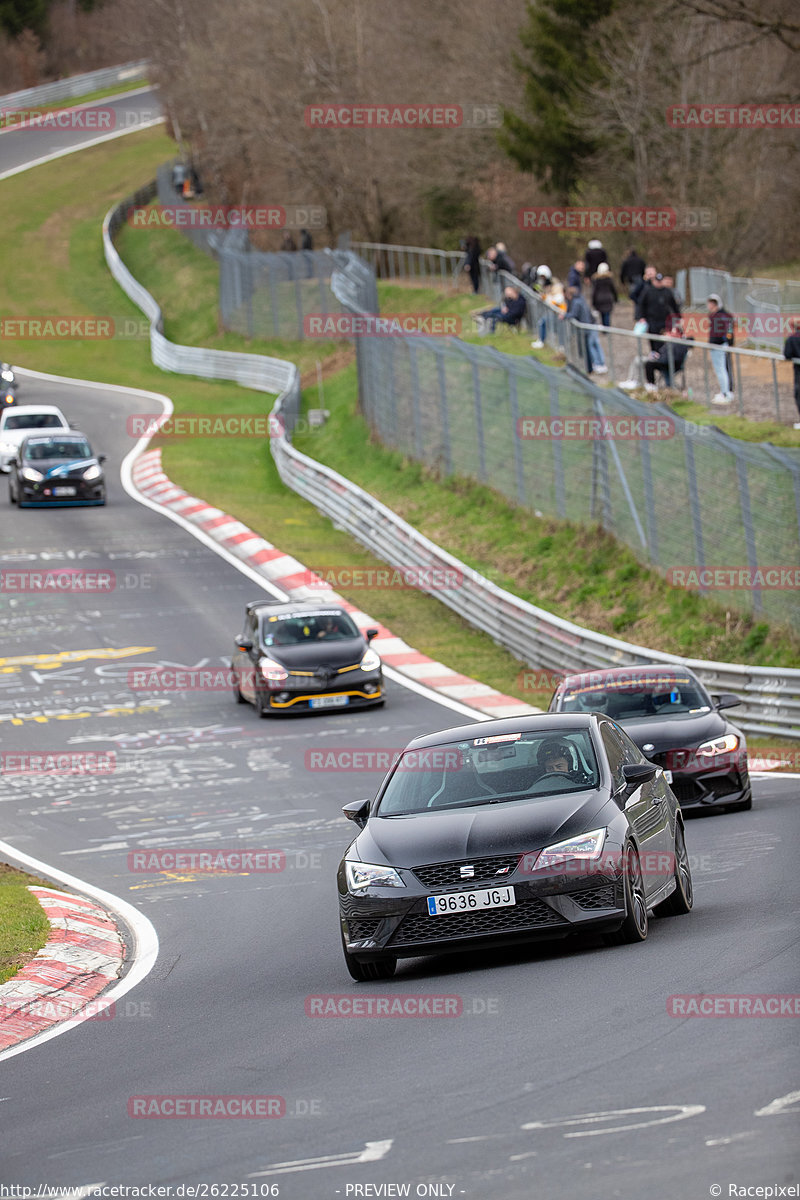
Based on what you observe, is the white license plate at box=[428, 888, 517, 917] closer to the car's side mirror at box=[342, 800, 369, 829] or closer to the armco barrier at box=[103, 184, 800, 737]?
the car's side mirror at box=[342, 800, 369, 829]

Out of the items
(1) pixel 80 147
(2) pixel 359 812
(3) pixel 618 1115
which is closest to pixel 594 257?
(2) pixel 359 812

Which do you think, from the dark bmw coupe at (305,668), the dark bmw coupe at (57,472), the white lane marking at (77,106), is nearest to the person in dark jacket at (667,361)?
the dark bmw coupe at (305,668)

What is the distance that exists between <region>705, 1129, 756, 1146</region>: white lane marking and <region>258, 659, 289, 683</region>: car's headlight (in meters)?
17.8

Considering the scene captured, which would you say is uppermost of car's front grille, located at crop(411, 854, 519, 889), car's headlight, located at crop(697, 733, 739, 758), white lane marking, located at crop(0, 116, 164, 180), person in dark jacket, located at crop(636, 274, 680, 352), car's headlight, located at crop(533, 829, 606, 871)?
white lane marking, located at crop(0, 116, 164, 180)

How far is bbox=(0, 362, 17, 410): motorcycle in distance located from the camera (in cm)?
5159

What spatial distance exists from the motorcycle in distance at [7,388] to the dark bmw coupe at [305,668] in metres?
29.2

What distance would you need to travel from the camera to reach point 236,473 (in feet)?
143

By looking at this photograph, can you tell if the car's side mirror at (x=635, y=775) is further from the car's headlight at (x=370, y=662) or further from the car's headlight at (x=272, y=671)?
the car's headlight at (x=272, y=671)

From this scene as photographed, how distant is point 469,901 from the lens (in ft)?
30.4

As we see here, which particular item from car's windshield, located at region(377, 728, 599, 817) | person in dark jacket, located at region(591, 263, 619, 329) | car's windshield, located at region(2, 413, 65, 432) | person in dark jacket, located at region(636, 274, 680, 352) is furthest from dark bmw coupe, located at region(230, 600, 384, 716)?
car's windshield, located at region(2, 413, 65, 432)

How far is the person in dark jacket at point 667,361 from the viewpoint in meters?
28.1

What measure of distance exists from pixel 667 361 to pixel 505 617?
17.4 ft

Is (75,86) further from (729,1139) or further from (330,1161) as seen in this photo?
(729,1139)

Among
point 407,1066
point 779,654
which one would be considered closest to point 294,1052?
point 407,1066
